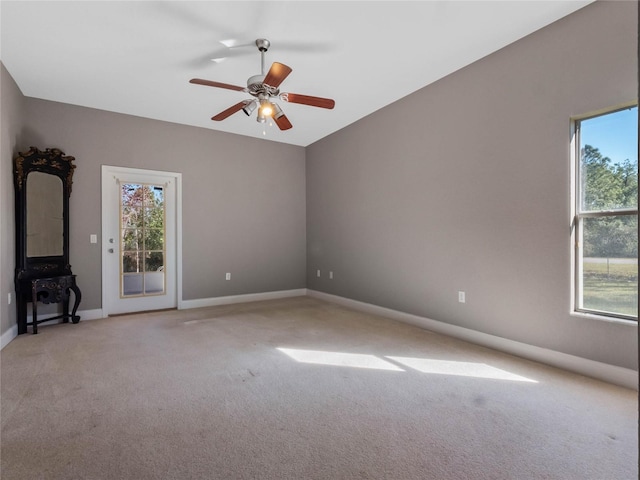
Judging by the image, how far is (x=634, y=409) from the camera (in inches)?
80.5

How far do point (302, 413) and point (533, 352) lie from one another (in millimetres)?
2138

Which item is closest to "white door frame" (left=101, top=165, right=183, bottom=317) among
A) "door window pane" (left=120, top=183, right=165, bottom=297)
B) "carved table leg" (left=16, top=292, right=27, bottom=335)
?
"door window pane" (left=120, top=183, right=165, bottom=297)

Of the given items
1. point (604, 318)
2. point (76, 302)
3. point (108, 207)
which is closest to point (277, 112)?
point (108, 207)

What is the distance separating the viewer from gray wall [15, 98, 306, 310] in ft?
14.2

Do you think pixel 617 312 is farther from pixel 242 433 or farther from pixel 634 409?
pixel 242 433

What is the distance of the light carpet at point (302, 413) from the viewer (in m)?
1.57

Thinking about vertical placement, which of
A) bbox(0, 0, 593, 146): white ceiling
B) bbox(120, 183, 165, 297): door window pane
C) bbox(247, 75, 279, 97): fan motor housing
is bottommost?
bbox(120, 183, 165, 297): door window pane

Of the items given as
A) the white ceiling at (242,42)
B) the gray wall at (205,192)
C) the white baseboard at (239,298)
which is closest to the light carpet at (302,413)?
the white baseboard at (239,298)

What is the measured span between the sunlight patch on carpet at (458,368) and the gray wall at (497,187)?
20.4 inches

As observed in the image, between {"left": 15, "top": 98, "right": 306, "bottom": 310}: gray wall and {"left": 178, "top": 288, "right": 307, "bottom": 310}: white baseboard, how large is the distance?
80 mm

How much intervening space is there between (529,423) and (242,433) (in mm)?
1649

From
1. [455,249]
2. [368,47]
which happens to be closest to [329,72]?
[368,47]

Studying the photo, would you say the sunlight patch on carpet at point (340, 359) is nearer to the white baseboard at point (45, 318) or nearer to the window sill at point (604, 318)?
the window sill at point (604, 318)

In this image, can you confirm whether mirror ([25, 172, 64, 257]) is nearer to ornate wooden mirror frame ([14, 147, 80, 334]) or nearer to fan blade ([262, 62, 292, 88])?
ornate wooden mirror frame ([14, 147, 80, 334])
